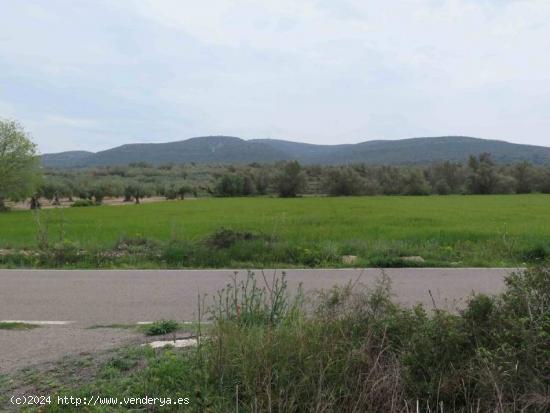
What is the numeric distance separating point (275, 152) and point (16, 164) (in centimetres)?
11526

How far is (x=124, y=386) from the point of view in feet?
13.1

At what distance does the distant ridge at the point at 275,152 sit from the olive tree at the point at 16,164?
70.8m

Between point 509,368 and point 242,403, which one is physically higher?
point 509,368

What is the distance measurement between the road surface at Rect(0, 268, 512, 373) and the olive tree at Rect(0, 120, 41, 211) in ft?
→ 145

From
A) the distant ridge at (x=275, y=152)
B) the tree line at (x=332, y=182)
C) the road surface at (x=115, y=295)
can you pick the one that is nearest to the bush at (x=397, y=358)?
the road surface at (x=115, y=295)

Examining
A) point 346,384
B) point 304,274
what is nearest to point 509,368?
point 346,384

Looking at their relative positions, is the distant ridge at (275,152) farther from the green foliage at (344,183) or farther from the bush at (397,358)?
the bush at (397,358)

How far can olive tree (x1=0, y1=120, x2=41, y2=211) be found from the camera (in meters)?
50.3

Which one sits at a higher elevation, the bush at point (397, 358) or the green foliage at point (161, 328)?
the bush at point (397, 358)

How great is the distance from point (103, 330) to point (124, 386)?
2.62 meters

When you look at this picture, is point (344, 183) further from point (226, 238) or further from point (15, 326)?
point (15, 326)

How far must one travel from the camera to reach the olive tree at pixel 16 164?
50312 mm

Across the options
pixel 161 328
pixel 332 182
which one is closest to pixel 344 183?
pixel 332 182

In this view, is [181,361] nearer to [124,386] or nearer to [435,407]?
[124,386]
